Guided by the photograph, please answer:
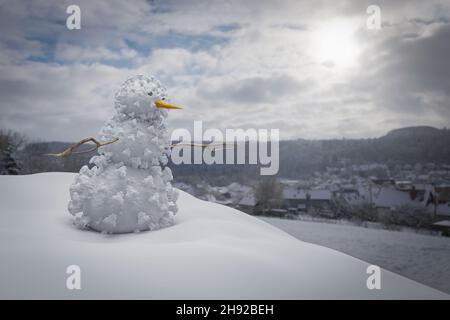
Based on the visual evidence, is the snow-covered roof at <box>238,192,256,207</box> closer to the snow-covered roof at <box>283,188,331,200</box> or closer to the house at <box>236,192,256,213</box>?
the house at <box>236,192,256,213</box>

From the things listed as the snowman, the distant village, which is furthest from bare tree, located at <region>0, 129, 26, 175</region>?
the snowman

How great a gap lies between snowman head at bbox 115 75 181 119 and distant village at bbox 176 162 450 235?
161 inches

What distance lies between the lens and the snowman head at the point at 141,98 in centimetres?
388

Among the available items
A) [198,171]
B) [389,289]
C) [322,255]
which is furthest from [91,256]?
[198,171]

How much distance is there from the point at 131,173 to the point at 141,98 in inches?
37.2

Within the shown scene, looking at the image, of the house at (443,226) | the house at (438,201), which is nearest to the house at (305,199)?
the house at (438,201)

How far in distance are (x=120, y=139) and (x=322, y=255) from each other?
2661mm

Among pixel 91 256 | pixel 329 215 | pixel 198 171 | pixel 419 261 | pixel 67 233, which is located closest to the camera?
pixel 91 256

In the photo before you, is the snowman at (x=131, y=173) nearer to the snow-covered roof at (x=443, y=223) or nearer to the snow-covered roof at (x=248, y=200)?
the snow-covered roof at (x=248, y=200)

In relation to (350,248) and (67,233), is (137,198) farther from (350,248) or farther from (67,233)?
(350,248)

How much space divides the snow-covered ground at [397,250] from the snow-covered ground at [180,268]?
1.11 meters

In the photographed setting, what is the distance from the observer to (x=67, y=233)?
11.0 ft

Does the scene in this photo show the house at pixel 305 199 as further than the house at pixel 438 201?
Yes

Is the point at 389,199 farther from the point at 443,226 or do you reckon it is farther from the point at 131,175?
the point at 131,175
